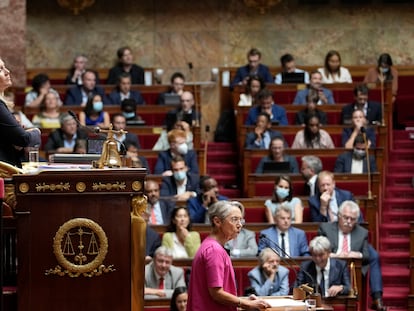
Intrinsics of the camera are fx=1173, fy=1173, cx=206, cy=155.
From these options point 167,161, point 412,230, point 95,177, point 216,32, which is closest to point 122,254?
point 95,177

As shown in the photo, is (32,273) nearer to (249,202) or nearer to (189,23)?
(249,202)

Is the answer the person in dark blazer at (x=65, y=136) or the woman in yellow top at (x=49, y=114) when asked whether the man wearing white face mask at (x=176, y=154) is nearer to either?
the person in dark blazer at (x=65, y=136)

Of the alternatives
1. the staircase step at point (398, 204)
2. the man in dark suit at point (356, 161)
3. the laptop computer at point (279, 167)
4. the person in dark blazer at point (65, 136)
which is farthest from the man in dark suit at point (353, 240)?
the person in dark blazer at point (65, 136)

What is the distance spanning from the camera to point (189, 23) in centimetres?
1362

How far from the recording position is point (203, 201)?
9.02m

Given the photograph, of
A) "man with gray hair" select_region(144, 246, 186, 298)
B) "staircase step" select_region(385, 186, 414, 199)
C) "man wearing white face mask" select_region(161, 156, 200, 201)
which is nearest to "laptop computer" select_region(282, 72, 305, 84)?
"staircase step" select_region(385, 186, 414, 199)

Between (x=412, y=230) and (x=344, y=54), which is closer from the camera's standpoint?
(x=412, y=230)

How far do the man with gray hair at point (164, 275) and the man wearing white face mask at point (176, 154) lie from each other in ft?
7.12

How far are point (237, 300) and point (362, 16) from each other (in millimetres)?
9372

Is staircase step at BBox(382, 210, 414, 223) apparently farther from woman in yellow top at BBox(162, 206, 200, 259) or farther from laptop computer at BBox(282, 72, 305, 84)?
laptop computer at BBox(282, 72, 305, 84)

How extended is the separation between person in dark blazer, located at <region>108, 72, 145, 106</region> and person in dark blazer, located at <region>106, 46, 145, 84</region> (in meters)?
0.71

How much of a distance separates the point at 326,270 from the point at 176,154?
8.55 ft

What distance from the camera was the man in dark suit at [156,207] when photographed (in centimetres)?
891

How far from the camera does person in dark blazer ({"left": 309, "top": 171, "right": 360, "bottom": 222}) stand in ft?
29.4
